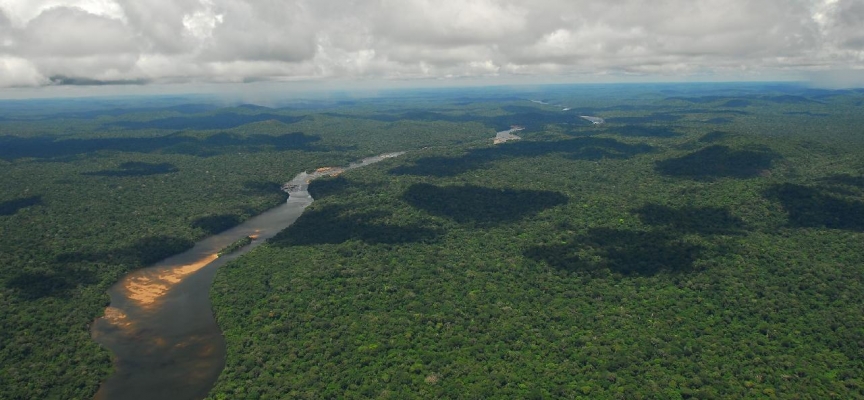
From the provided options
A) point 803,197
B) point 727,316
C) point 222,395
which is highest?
point 803,197

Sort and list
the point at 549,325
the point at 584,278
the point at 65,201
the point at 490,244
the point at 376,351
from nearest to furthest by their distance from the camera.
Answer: the point at 376,351, the point at 549,325, the point at 584,278, the point at 490,244, the point at 65,201

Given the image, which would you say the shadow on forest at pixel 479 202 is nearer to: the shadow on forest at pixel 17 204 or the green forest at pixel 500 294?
the green forest at pixel 500 294

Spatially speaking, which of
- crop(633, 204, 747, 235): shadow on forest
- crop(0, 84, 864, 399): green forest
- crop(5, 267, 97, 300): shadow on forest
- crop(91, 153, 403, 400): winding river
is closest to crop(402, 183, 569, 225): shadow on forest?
crop(0, 84, 864, 399): green forest

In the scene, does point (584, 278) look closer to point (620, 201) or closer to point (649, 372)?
point (649, 372)

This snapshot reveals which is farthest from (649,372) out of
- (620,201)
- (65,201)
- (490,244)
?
(65,201)

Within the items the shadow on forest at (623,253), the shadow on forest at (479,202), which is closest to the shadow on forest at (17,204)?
the shadow on forest at (479,202)

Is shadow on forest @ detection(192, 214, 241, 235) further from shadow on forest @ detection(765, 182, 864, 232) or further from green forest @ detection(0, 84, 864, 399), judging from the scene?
shadow on forest @ detection(765, 182, 864, 232)

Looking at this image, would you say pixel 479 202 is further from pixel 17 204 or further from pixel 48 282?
pixel 17 204
